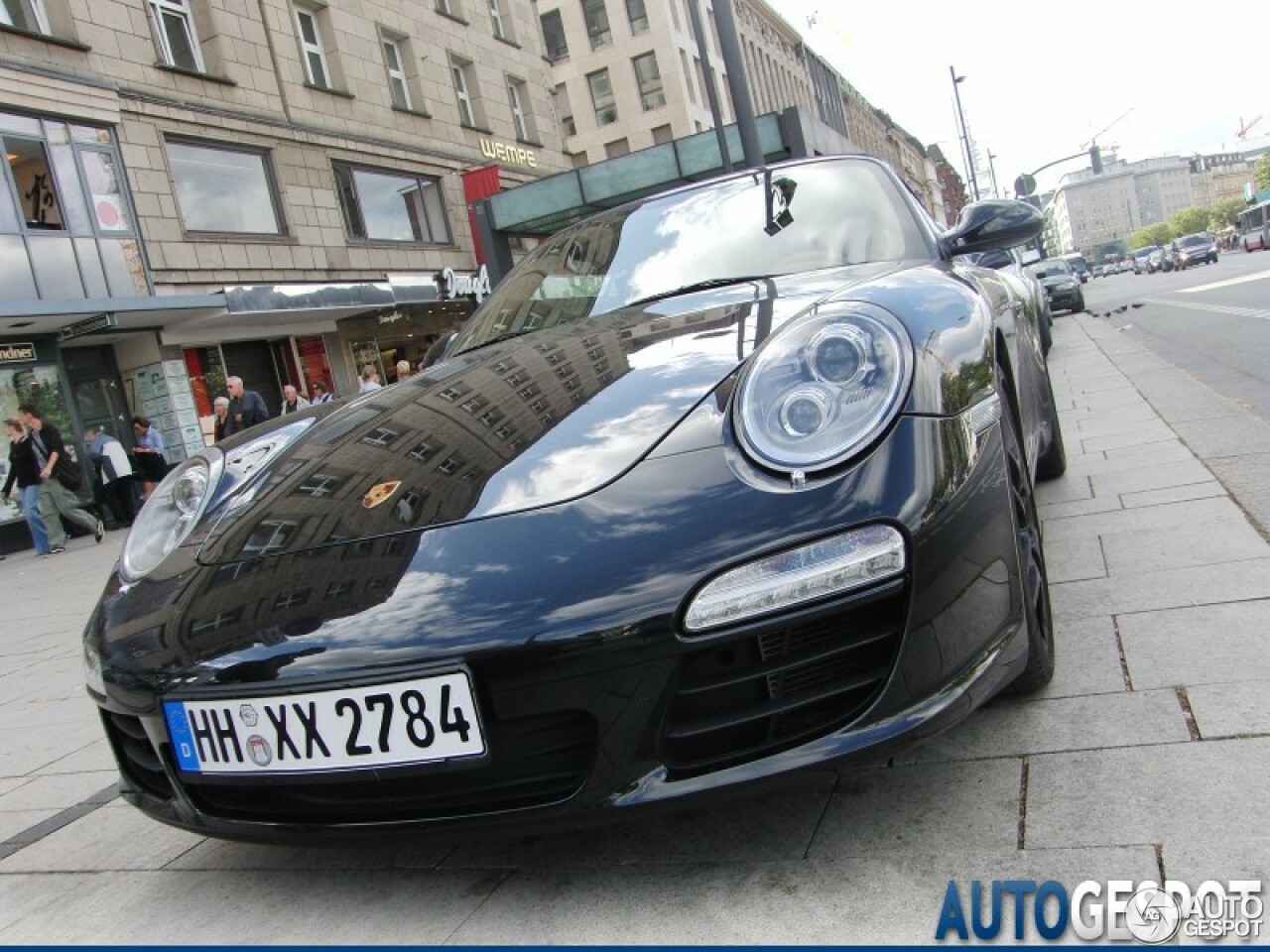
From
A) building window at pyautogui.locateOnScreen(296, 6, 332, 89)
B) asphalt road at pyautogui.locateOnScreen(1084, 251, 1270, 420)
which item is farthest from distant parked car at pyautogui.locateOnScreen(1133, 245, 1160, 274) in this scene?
building window at pyautogui.locateOnScreen(296, 6, 332, 89)

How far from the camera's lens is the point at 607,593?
148 cm

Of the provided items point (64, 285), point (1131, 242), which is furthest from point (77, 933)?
point (1131, 242)

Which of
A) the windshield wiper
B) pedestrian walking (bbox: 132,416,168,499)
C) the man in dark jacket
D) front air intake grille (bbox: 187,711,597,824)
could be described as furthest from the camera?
pedestrian walking (bbox: 132,416,168,499)

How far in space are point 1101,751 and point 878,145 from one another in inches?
3165

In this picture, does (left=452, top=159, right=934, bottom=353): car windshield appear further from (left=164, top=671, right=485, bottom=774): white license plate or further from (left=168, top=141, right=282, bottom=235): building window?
(left=168, top=141, right=282, bottom=235): building window

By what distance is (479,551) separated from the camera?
63.6 inches

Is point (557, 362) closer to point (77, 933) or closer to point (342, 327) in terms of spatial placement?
point (77, 933)

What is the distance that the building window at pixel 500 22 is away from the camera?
24500 mm

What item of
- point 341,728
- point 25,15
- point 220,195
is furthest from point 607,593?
point 220,195

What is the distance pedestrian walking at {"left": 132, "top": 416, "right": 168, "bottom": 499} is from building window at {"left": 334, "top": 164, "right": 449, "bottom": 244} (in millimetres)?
6533

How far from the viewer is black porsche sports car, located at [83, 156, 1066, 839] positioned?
148 centimetres

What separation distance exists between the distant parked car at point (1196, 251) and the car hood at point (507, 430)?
47776mm

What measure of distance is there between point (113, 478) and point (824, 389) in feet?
42.0

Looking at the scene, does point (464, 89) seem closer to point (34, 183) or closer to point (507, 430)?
point (34, 183)
